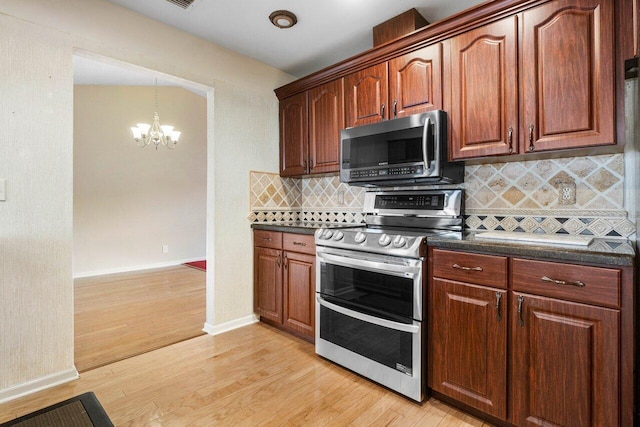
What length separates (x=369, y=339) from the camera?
6.59 ft

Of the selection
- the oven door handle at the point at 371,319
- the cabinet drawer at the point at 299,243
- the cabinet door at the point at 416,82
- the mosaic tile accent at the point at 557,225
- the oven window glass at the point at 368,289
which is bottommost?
the oven door handle at the point at 371,319

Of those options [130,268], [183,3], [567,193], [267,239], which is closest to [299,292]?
[267,239]

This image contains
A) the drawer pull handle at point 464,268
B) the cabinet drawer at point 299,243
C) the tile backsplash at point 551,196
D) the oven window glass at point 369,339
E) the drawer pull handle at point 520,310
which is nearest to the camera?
the drawer pull handle at point 520,310

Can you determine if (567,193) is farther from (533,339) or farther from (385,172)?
(385,172)

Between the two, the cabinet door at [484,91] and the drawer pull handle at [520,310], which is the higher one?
the cabinet door at [484,91]

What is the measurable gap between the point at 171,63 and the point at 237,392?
2.40 m

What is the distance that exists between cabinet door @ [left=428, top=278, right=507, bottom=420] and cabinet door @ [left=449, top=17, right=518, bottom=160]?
830 mm

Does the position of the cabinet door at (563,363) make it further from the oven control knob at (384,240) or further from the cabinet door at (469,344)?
the oven control knob at (384,240)

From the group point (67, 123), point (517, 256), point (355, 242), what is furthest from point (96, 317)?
point (517, 256)

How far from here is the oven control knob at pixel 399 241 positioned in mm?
1838

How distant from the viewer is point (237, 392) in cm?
192

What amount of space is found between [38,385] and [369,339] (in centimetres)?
198

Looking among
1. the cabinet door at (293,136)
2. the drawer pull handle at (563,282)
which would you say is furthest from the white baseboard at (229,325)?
the drawer pull handle at (563,282)

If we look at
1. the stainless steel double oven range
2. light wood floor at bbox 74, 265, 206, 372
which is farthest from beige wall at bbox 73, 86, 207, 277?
the stainless steel double oven range
